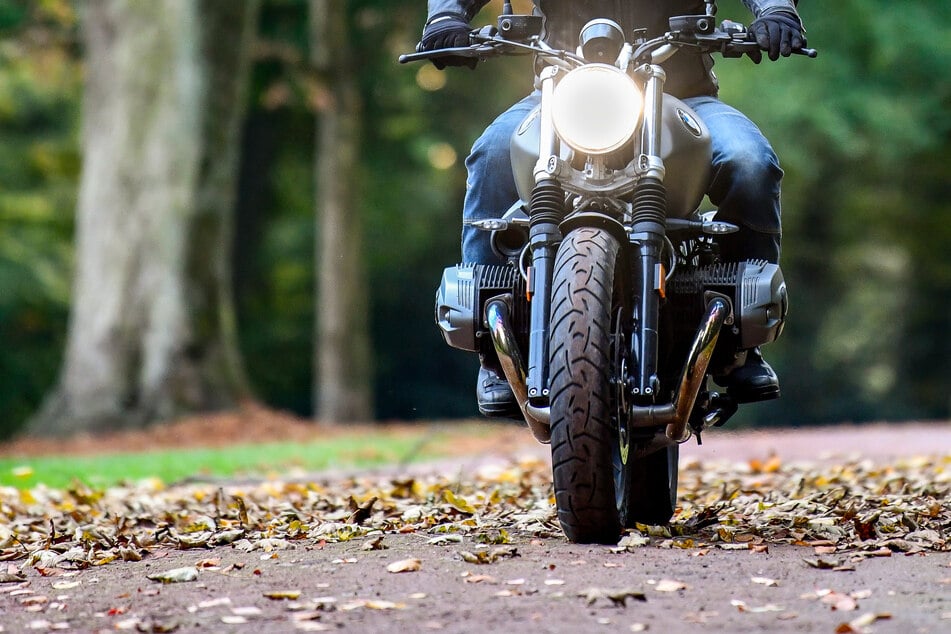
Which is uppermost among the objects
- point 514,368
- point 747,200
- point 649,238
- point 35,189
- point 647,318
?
point 35,189

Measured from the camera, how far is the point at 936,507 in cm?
553

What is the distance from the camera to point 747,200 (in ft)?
16.3

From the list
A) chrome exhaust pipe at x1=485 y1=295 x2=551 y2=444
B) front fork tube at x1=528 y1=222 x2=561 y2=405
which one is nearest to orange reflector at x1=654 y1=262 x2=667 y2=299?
front fork tube at x1=528 y1=222 x2=561 y2=405

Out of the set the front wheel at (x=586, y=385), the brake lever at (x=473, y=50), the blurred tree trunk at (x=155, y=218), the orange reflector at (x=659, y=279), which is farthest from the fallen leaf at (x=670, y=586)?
the blurred tree trunk at (x=155, y=218)

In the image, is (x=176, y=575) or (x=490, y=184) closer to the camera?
(x=176, y=575)

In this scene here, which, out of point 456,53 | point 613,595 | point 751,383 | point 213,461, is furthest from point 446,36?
point 213,461

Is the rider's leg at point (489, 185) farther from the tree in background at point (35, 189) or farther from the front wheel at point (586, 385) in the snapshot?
the tree in background at point (35, 189)

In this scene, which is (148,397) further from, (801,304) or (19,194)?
(801,304)

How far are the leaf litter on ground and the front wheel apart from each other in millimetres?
230

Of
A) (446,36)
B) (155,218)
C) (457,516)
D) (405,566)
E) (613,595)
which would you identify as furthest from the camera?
(155,218)

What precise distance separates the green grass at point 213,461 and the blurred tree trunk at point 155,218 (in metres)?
2.21

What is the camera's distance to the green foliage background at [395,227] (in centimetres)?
2183

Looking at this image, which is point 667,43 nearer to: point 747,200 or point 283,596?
point 747,200

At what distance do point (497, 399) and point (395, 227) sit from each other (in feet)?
64.5
